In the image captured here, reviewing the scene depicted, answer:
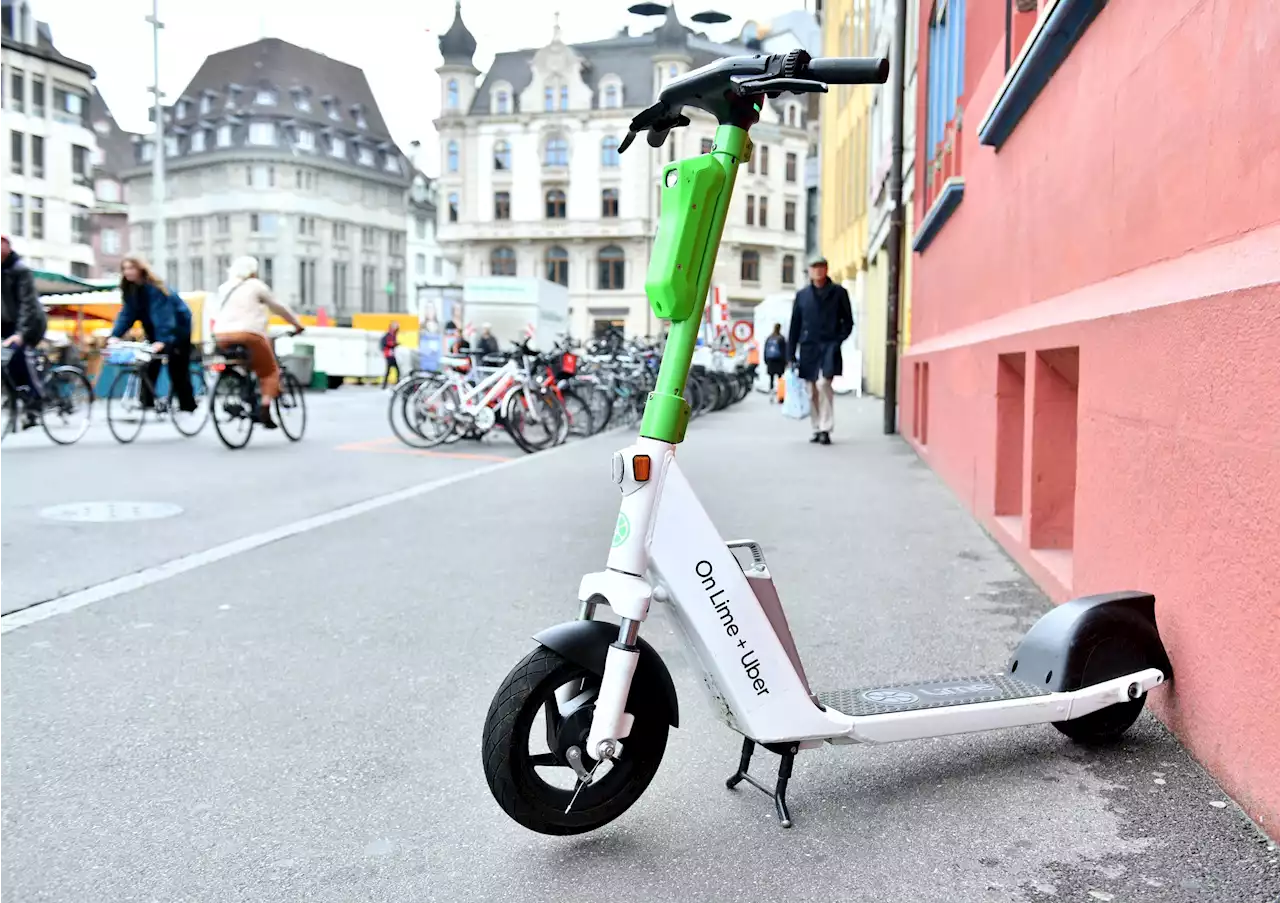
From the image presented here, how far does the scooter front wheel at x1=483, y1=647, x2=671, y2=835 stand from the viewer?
8.52ft

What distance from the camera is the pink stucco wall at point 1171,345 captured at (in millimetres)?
2836

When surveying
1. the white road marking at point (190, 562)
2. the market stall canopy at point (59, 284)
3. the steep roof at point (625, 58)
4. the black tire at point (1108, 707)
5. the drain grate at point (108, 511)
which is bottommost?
the white road marking at point (190, 562)

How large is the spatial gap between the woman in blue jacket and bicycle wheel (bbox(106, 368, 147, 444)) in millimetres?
70

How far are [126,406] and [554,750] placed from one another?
1126 cm

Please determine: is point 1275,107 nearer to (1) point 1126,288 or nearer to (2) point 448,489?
(1) point 1126,288

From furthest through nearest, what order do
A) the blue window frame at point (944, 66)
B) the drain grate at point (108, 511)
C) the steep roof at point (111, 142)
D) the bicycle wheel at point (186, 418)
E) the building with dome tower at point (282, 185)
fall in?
the steep roof at point (111, 142) < the building with dome tower at point (282, 185) < the bicycle wheel at point (186, 418) < the blue window frame at point (944, 66) < the drain grate at point (108, 511)

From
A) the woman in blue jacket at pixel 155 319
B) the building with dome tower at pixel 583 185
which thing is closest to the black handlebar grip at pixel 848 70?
the woman in blue jacket at pixel 155 319

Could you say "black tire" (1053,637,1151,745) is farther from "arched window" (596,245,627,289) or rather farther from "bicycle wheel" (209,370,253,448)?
"arched window" (596,245,627,289)

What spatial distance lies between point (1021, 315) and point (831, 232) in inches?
1305

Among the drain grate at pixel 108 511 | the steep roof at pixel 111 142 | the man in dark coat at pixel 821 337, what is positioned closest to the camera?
the drain grate at pixel 108 511

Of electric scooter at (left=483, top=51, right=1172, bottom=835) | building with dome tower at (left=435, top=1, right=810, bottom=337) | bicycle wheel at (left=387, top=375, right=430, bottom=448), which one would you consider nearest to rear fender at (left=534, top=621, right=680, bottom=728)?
electric scooter at (left=483, top=51, right=1172, bottom=835)

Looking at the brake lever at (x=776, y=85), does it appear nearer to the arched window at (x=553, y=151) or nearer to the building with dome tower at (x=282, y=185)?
the arched window at (x=553, y=151)

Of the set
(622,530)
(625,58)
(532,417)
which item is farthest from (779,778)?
(625,58)

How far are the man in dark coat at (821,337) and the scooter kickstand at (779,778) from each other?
35.5ft
